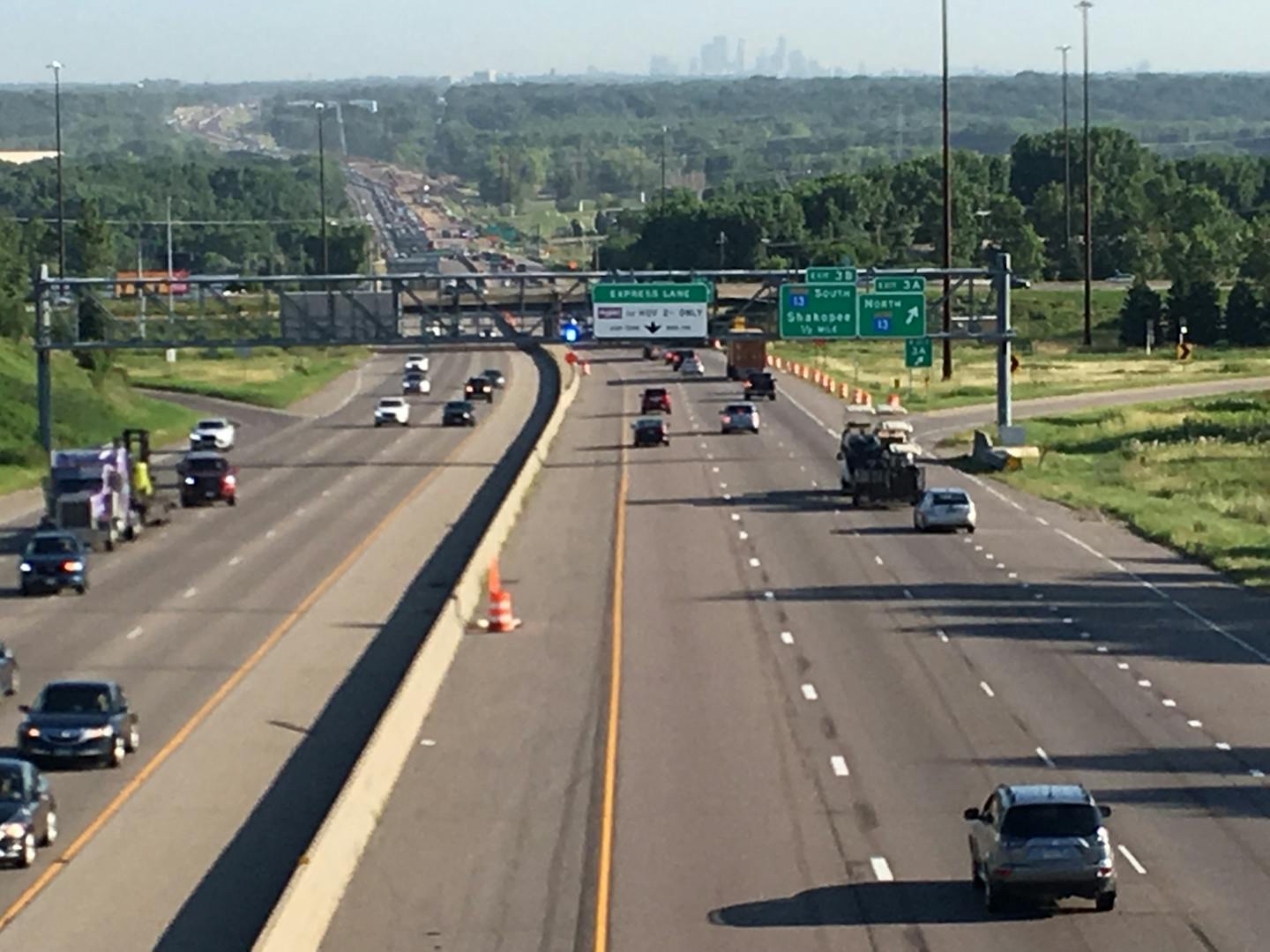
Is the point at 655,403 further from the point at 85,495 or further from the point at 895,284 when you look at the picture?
the point at 85,495

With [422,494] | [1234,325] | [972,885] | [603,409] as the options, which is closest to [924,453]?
[422,494]

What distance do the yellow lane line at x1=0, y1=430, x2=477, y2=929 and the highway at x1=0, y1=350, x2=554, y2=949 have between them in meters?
0.04

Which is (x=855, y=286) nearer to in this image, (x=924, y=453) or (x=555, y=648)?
(x=924, y=453)

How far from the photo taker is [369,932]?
2525 centimetres

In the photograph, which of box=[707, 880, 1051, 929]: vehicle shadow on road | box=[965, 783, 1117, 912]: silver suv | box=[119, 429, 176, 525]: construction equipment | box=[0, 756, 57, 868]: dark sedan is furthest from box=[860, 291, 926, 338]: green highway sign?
box=[965, 783, 1117, 912]: silver suv

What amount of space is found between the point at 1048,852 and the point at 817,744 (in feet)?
34.1

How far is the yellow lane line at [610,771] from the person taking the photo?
25859 mm

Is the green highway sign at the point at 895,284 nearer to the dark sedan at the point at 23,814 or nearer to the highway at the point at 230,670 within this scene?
the highway at the point at 230,670

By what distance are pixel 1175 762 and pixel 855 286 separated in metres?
50.7

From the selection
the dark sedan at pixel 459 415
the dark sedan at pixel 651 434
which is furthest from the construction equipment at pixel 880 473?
the dark sedan at pixel 459 415

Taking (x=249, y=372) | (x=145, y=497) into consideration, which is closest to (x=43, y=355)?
(x=145, y=497)

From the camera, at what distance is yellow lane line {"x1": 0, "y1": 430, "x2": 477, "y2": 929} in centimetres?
2781

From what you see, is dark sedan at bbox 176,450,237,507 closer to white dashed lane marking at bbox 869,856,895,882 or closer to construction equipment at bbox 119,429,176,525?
construction equipment at bbox 119,429,176,525

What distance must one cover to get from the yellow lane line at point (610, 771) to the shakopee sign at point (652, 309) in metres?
23.3
